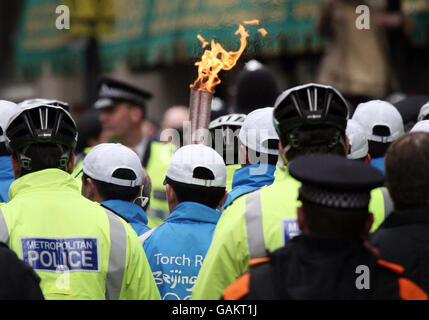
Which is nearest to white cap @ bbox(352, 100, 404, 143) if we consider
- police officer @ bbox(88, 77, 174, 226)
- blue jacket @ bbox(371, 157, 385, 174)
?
blue jacket @ bbox(371, 157, 385, 174)

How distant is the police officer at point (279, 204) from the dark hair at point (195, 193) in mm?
782

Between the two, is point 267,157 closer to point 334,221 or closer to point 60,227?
point 60,227

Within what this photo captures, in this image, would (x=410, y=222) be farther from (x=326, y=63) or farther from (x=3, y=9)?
(x=3, y=9)

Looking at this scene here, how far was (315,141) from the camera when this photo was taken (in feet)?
12.7

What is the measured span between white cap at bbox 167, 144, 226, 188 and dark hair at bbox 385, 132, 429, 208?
142cm

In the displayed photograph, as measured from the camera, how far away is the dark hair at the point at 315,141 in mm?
3852

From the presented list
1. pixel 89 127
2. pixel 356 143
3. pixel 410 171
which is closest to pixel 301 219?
pixel 410 171

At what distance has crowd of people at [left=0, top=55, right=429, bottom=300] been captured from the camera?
3.08 metres

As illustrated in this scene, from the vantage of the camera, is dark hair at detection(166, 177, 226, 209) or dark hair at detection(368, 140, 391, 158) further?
dark hair at detection(368, 140, 391, 158)

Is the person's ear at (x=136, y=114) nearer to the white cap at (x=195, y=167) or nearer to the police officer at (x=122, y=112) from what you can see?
the police officer at (x=122, y=112)

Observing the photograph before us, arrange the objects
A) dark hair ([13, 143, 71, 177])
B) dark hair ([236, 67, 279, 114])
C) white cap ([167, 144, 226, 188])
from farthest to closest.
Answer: dark hair ([236, 67, 279, 114]) < white cap ([167, 144, 226, 188]) < dark hair ([13, 143, 71, 177])

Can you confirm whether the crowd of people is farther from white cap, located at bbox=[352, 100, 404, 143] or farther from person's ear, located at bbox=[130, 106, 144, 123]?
person's ear, located at bbox=[130, 106, 144, 123]

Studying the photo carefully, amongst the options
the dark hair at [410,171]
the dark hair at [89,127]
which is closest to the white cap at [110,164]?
the dark hair at [410,171]

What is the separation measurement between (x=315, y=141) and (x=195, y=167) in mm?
1098
